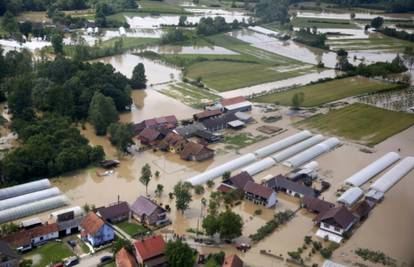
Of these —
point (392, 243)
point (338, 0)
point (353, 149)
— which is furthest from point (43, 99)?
point (338, 0)

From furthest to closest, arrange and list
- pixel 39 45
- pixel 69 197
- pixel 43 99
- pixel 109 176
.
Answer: pixel 39 45 < pixel 43 99 < pixel 109 176 < pixel 69 197

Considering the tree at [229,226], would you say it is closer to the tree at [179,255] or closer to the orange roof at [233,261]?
the orange roof at [233,261]

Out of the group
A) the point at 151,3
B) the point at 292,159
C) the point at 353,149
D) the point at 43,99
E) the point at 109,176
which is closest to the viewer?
the point at 109,176

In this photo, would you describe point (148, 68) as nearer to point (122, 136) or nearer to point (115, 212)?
point (122, 136)

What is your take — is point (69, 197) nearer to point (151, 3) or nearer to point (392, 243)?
point (392, 243)

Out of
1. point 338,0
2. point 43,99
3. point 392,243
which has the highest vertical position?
point 338,0

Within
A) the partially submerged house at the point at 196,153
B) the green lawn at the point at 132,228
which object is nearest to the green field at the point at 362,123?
the partially submerged house at the point at 196,153

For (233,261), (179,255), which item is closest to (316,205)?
(233,261)
